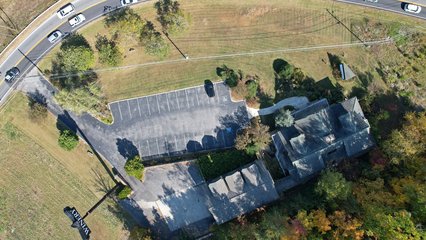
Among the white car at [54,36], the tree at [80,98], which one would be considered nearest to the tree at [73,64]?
the white car at [54,36]

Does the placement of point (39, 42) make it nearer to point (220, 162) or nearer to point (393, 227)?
point (220, 162)

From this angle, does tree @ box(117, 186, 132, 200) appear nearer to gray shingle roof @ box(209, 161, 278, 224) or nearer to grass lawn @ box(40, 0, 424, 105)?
gray shingle roof @ box(209, 161, 278, 224)

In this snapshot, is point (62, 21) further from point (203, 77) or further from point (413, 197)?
point (413, 197)

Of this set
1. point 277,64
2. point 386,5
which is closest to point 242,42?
point 277,64

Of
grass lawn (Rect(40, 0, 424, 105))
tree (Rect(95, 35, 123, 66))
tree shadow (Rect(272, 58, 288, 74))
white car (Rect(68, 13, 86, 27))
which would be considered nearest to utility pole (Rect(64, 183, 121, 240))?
grass lawn (Rect(40, 0, 424, 105))

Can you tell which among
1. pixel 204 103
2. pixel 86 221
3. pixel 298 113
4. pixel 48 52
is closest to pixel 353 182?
pixel 298 113

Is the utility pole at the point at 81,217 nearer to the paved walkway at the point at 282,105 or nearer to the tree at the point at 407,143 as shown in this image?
the paved walkway at the point at 282,105
